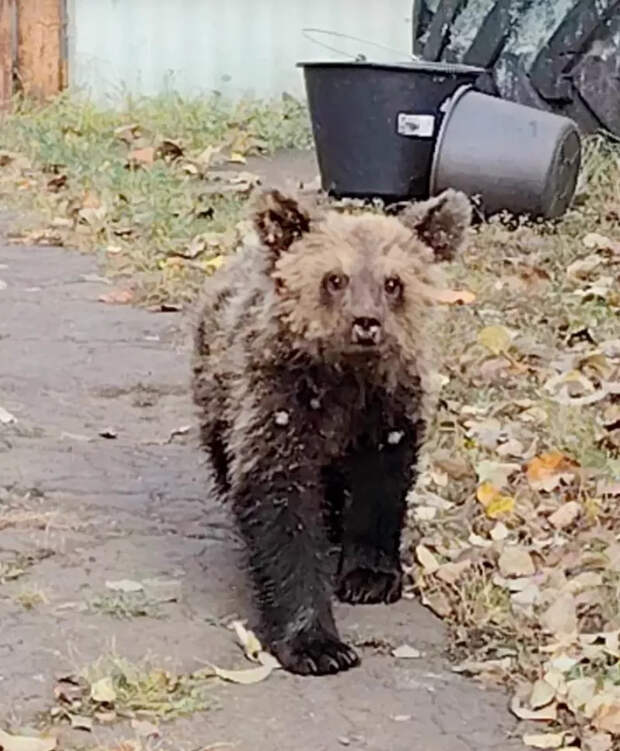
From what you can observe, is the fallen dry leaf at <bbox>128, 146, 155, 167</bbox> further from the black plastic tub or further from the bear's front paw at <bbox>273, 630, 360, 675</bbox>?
the bear's front paw at <bbox>273, 630, 360, 675</bbox>

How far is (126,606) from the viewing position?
413cm

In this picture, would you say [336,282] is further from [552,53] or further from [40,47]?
[40,47]

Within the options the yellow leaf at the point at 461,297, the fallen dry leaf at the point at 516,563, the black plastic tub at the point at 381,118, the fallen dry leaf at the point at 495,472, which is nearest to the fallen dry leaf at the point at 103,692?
the fallen dry leaf at the point at 516,563

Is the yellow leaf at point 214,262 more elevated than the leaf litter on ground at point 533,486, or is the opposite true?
the leaf litter on ground at point 533,486

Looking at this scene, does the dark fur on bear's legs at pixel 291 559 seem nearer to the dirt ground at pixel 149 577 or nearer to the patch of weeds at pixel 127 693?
the dirt ground at pixel 149 577

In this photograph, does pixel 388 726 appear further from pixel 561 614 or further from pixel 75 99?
pixel 75 99

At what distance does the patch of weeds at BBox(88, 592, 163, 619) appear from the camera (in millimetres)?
4109

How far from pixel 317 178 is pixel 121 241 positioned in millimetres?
1502

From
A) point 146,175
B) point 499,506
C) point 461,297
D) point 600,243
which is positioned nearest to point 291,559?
point 499,506

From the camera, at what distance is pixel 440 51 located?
9406 mm

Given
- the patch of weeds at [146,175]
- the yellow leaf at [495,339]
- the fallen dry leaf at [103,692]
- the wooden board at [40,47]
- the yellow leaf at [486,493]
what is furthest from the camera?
the wooden board at [40,47]

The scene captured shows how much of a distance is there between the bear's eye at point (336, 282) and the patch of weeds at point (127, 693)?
0.85 meters

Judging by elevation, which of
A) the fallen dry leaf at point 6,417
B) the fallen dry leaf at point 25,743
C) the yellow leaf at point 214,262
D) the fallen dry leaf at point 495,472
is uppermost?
the fallen dry leaf at point 25,743

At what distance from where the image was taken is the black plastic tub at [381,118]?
8023 mm
